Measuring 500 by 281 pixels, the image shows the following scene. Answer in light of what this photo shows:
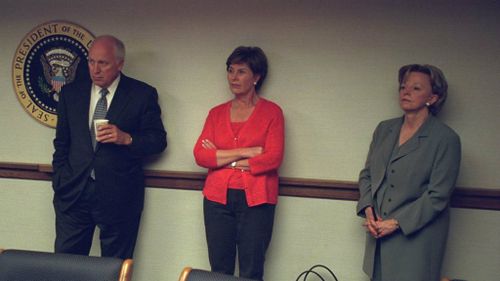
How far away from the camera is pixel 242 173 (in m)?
2.78

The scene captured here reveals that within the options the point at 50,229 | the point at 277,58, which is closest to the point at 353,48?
the point at 277,58

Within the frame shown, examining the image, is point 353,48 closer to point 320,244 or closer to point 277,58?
point 277,58

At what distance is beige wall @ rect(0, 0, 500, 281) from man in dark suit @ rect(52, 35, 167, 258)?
13.1 inches

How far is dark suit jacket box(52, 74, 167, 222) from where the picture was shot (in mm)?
2887

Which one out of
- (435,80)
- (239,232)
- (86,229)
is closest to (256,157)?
(239,232)

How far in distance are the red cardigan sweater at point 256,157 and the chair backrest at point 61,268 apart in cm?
119

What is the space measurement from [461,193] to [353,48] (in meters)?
1.03

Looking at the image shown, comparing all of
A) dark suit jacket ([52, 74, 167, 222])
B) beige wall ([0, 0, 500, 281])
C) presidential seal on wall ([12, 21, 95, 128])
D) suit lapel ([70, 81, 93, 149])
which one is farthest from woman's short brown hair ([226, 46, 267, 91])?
presidential seal on wall ([12, 21, 95, 128])

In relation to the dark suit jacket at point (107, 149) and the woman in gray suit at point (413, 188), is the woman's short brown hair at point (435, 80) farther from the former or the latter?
the dark suit jacket at point (107, 149)

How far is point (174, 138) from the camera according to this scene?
331cm

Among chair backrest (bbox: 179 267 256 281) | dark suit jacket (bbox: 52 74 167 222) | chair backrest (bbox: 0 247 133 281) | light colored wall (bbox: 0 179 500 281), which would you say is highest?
dark suit jacket (bbox: 52 74 167 222)

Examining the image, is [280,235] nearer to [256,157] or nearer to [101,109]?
[256,157]

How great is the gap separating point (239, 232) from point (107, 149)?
0.88 meters

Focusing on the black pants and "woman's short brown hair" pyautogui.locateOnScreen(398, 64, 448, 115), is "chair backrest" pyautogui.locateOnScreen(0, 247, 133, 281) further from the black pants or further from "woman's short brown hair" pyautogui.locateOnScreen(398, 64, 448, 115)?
"woman's short brown hair" pyautogui.locateOnScreen(398, 64, 448, 115)
